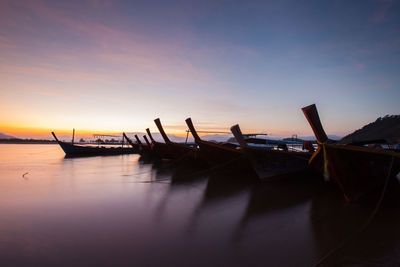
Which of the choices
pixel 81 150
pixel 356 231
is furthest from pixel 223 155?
pixel 81 150

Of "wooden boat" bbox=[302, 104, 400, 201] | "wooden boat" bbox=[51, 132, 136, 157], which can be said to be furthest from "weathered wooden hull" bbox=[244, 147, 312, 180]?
"wooden boat" bbox=[51, 132, 136, 157]

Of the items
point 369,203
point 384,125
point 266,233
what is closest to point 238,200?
point 266,233

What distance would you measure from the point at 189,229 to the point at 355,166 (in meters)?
4.57

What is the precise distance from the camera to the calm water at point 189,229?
10.00 feet

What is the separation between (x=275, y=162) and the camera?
26.1 ft

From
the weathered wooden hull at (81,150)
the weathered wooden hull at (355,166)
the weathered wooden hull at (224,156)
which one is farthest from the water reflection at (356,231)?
the weathered wooden hull at (81,150)

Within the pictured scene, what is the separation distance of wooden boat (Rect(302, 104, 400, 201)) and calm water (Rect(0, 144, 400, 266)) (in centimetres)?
55

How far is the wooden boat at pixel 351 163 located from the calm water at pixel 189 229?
55 cm

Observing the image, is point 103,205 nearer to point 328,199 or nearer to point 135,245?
point 135,245

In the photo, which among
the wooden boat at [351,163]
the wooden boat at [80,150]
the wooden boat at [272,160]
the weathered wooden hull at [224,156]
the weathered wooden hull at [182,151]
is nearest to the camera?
the wooden boat at [351,163]

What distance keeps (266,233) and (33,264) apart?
11.7ft

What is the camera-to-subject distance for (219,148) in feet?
31.7

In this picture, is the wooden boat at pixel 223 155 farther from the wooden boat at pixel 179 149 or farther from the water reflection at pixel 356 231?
the water reflection at pixel 356 231

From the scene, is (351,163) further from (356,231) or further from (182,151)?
(182,151)
